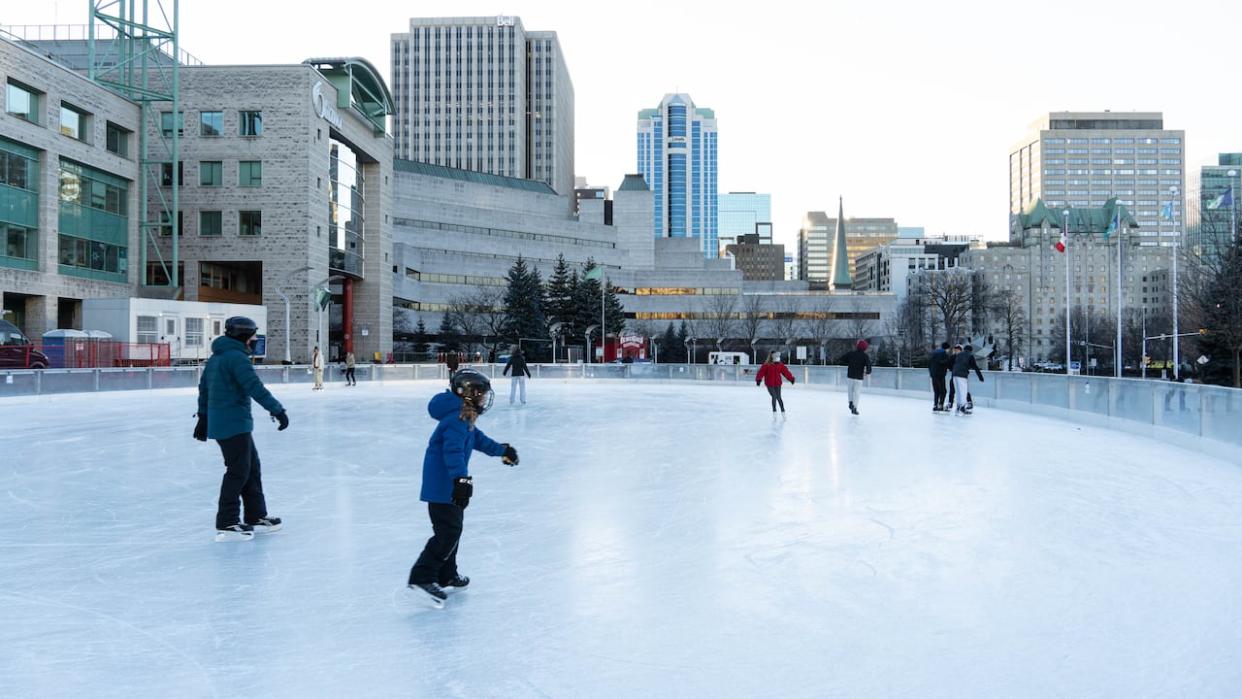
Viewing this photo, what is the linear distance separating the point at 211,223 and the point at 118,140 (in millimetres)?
5993

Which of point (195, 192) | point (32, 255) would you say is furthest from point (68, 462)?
point (195, 192)

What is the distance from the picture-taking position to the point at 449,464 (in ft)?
14.9

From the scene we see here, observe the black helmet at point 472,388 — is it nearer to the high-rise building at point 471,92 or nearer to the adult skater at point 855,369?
the adult skater at point 855,369

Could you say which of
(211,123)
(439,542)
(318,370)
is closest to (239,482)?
(439,542)

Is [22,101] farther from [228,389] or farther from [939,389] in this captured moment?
[228,389]

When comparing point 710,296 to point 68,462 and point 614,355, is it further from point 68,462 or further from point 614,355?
point 68,462

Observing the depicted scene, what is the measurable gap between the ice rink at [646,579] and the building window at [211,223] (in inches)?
1505

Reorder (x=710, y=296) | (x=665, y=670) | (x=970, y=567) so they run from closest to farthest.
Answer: (x=665, y=670), (x=970, y=567), (x=710, y=296)

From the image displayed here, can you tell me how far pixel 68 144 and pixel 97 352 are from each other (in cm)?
1268

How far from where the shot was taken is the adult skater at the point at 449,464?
4.55 m

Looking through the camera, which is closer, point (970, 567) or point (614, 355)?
point (970, 567)

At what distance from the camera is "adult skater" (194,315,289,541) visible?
6.16m

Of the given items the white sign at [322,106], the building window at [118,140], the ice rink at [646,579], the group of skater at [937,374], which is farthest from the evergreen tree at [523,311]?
the ice rink at [646,579]

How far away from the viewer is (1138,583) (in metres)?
5.15
